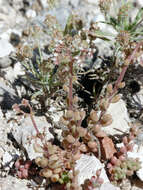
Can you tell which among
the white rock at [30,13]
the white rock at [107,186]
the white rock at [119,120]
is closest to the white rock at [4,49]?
the white rock at [30,13]

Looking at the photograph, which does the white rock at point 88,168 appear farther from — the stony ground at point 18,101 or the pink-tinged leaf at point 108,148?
the pink-tinged leaf at point 108,148

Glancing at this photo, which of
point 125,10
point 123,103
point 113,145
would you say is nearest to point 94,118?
point 113,145

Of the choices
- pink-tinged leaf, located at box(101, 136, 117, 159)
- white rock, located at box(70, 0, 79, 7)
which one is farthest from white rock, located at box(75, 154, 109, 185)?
white rock, located at box(70, 0, 79, 7)

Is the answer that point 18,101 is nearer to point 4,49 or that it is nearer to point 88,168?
point 4,49

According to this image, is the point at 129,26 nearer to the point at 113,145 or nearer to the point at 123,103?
the point at 123,103

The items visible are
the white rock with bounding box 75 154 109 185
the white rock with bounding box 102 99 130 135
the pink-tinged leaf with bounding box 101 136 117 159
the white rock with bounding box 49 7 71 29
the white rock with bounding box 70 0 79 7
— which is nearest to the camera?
the white rock with bounding box 75 154 109 185

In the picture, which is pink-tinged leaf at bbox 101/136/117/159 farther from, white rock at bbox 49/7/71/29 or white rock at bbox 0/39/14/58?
white rock at bbox 49/7/71/29

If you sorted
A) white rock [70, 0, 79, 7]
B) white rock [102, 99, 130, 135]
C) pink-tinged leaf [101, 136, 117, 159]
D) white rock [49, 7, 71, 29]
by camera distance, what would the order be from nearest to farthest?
pink-tinged leaf [101, 136, 117, 159]
white rock [102, 99, 130, 135]
white rock [49, 7, 71, 29]
white rock [70, 0, 79, 7]

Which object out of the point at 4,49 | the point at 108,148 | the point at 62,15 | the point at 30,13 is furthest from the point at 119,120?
the point at 30,13
